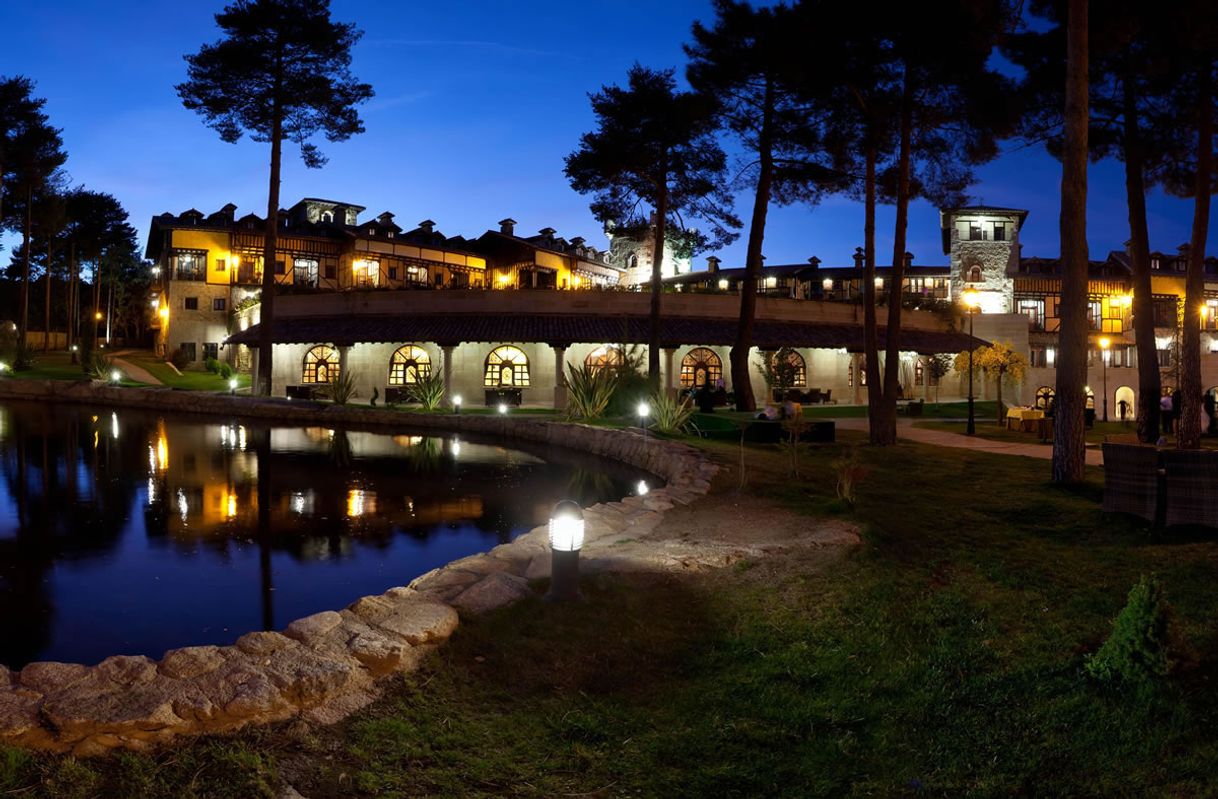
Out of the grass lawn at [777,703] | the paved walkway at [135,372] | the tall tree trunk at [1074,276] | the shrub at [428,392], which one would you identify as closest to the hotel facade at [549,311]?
the shrub at [428,392]

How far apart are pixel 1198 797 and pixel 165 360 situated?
46.0 meters

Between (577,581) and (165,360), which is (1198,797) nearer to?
(577,581)

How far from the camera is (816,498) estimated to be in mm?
9570

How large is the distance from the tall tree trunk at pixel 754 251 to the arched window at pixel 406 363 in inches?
472

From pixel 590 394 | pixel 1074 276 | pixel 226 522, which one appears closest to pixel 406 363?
pixel 590 394

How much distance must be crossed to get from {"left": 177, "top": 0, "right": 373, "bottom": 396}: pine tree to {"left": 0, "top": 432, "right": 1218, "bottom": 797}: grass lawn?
23.8m

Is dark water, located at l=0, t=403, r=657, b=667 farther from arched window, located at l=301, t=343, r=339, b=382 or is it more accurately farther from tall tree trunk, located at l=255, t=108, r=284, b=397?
arched window, located at l=301, t=343, r=339, b=382

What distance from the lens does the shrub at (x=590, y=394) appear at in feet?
→ 64.4

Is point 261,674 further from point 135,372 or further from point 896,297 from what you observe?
point 135,372

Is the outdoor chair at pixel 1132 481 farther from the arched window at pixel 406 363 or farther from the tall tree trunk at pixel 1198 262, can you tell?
the arched window at pixel 406 363

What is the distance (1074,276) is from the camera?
10.3m

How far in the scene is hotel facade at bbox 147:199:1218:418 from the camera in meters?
29.2

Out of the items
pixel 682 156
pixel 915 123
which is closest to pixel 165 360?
pixel 682 156

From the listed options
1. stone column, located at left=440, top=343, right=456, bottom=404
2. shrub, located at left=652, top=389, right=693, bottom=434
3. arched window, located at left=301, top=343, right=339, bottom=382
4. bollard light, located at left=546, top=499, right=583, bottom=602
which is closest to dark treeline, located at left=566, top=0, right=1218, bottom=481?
shrub, located at left=652, top=389, right=693, bottom=434
